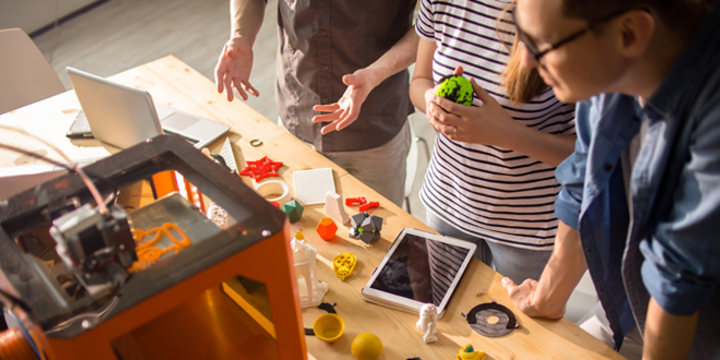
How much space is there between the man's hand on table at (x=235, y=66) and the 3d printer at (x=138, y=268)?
691mm

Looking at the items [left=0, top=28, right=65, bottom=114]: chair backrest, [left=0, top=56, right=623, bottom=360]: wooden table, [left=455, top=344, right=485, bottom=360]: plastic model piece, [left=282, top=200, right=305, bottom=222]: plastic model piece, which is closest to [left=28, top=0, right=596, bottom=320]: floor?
[left=0, top=28, right=65, bottom=114]: chair backrest

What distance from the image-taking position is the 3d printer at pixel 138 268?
53 cm

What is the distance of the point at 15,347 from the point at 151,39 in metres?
3.59

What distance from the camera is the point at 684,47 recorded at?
0.57 m

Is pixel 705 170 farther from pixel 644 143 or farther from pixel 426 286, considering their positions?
pixel 426 286

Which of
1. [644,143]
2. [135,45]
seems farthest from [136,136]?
[135,45]

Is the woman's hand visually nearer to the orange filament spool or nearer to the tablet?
the tablet

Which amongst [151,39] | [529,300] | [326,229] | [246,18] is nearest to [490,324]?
[529,300]

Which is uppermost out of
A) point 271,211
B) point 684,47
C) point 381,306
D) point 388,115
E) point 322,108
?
point 684,47

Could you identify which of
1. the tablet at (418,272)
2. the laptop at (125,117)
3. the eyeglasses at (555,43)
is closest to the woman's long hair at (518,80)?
the eyeglasses at (555,43)

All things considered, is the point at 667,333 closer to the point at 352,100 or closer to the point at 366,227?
the point at 366,227

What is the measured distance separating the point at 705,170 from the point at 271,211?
1.73 ft

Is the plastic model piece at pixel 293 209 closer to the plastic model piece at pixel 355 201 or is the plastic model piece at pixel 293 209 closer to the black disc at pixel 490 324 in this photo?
the plastic model piece at pixel 355 201

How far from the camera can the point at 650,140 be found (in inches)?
26.0
